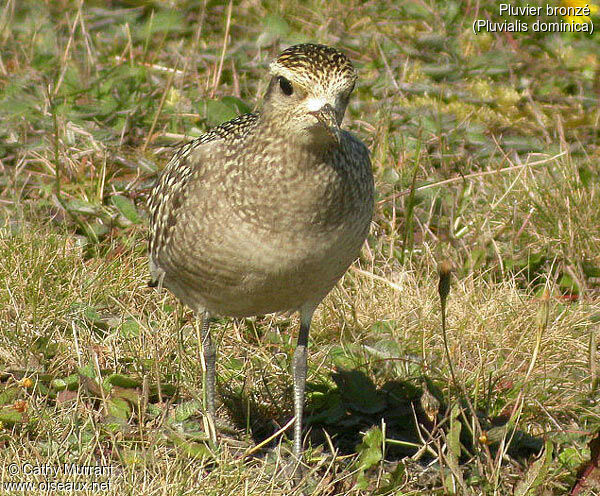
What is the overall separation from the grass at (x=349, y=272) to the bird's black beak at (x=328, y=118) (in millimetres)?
926

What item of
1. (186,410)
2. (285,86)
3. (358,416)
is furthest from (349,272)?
(285,86)

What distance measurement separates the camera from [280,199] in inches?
146

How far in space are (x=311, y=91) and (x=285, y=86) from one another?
0.14m

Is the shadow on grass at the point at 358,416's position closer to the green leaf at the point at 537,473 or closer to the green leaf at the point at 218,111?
the green leaf at the point at 537,473

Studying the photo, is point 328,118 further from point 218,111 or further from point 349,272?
point 218,111

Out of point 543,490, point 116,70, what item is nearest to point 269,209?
point 543,490

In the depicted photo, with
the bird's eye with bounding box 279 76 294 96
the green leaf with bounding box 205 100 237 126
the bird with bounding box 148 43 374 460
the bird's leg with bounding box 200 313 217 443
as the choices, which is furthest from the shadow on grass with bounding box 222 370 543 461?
the green leaf with bounding box 205 100 237 126

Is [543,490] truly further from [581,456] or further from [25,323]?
[25,323]

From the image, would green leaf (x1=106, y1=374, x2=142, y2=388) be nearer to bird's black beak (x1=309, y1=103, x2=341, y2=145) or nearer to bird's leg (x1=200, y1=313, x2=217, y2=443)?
bird's leg (x1=200, y1=313, x2=217, y2=443)

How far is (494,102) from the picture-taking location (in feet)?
23.4

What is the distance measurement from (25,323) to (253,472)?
1.36 metres

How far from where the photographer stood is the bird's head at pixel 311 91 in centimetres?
350

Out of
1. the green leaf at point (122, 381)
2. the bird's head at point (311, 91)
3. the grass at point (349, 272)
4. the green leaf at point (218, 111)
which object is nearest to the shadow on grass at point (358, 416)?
the grass at point (349, 272)

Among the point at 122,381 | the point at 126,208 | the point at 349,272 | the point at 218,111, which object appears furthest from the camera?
the point at 218,111
